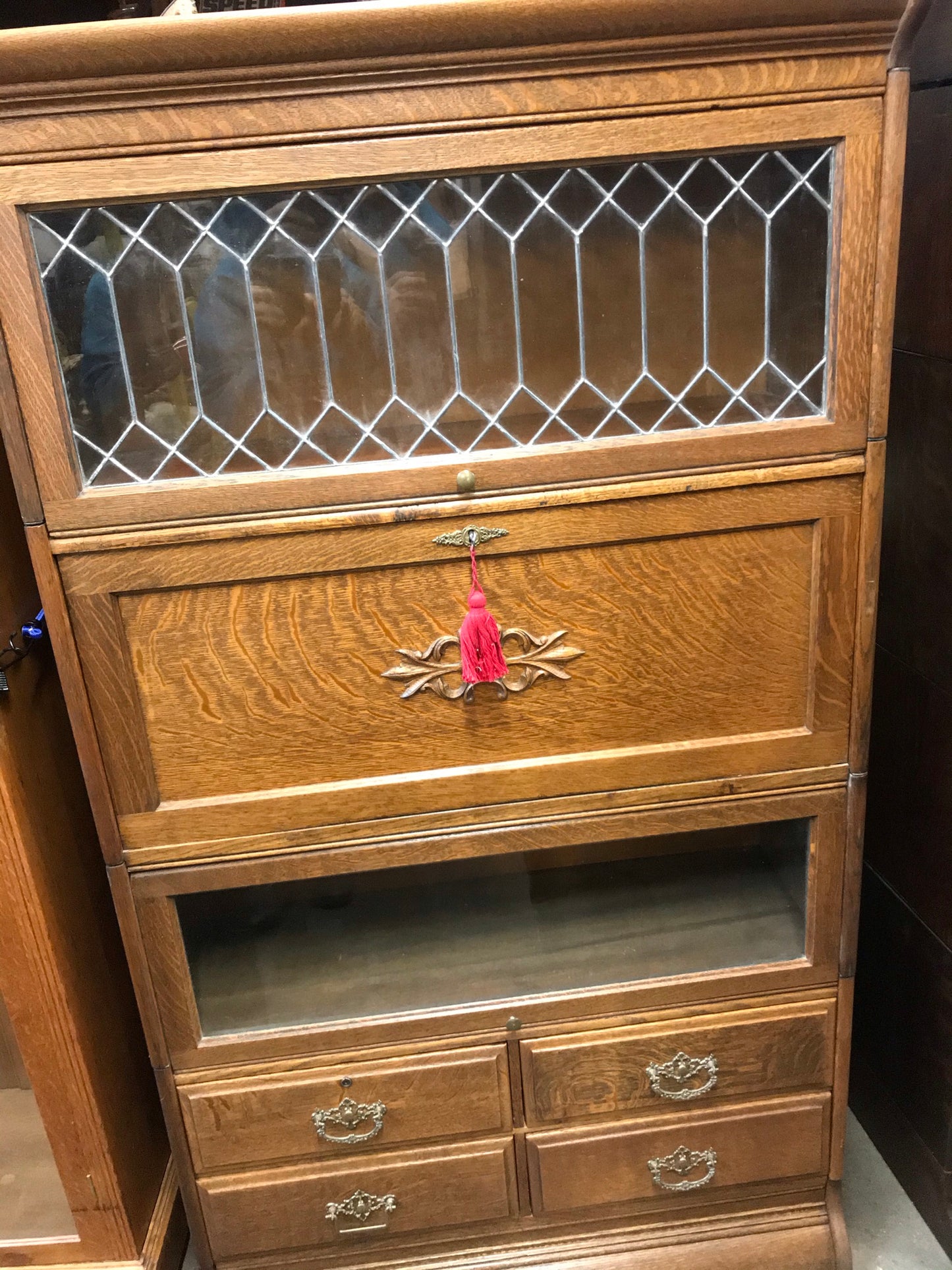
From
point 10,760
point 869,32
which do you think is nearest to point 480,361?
point 869,32

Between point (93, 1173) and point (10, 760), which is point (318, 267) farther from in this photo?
point (93, 1173)

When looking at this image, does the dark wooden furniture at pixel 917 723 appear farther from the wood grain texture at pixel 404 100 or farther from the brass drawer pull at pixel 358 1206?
the brass drawer pull at pixel 358 1206

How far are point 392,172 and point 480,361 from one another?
17 centimetres

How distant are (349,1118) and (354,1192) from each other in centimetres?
11

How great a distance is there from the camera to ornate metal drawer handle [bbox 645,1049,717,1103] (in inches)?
43.6

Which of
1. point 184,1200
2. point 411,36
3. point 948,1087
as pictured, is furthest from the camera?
point 948,1087

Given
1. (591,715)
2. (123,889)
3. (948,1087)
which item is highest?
(591,715)

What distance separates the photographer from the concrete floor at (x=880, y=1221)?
1.23 metres

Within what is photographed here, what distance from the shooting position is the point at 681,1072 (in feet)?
3.63

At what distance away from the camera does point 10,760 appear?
989mm

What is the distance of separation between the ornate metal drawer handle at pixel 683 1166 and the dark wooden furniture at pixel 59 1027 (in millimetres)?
604

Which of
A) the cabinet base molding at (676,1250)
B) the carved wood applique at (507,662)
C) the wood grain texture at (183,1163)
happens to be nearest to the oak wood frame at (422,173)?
the carved wood applique at (507,662)

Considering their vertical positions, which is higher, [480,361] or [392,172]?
[392,172]

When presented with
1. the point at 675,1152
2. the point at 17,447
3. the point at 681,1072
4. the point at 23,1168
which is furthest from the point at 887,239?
the point at 23,1168
